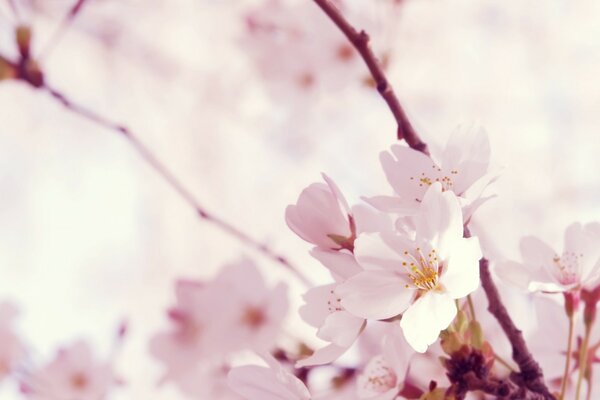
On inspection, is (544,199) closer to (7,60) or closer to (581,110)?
(581,110)

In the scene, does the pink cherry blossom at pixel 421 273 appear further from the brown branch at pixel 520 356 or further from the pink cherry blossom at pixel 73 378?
the pink cherry blossom at pixel 73 378

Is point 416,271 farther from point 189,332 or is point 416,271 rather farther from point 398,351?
point 189,332

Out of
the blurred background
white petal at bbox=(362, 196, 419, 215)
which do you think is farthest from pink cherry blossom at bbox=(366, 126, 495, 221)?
the blurred background

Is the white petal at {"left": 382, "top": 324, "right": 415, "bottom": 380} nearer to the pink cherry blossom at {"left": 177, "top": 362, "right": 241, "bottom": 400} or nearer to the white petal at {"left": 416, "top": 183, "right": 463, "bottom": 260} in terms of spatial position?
the white petal at {"left": 416, "top": 183, "right": 463, "bottom": 260}

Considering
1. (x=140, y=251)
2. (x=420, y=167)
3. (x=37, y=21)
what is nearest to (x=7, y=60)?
(x=420, y=167)

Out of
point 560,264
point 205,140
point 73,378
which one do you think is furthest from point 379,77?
point 205,140

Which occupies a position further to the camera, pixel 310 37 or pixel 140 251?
pixel 140 251
